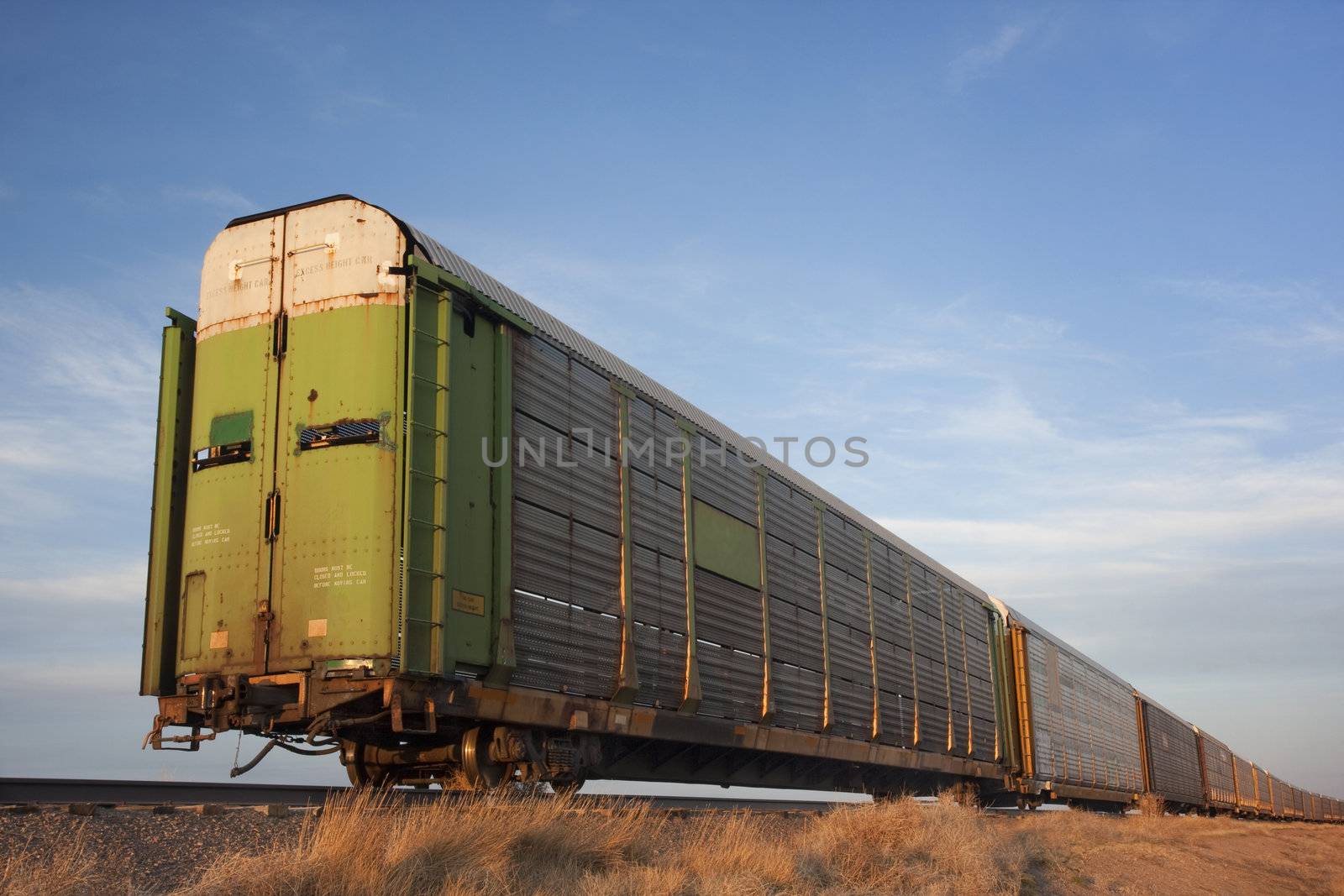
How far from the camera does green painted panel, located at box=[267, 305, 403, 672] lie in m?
8.98

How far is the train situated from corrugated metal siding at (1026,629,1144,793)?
1439cm

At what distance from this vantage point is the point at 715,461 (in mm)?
14234

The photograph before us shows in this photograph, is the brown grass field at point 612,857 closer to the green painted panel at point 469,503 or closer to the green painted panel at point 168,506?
the green painted panel at point 469,503

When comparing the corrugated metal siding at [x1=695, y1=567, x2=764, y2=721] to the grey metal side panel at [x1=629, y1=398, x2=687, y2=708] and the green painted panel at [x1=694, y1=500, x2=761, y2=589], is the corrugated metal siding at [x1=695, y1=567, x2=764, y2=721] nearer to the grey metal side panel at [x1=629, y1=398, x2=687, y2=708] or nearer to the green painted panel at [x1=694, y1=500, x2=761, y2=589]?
the green painted panel at [x1=694, y1=500, x2=761, y2=589]

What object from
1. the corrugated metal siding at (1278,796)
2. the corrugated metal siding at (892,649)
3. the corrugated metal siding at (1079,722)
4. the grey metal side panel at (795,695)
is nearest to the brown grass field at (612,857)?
the grey metal side panel at (795,695)

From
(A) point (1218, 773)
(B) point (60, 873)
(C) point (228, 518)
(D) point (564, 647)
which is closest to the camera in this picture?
(B) point (60, 873)

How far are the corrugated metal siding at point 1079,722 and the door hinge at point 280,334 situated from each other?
68.1ft

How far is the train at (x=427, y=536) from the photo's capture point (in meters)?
9.09

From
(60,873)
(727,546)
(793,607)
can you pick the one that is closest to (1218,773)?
(793,607)

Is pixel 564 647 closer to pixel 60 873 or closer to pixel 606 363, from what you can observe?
pixel 606 363

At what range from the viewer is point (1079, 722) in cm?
2884

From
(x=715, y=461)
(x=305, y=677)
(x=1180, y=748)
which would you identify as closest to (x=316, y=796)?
(x=305, y=677)

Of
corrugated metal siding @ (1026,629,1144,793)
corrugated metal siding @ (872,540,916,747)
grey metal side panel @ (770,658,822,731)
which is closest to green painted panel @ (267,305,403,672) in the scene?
grey metal side panel @ (770,658,822,731)

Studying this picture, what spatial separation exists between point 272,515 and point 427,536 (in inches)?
61.6
